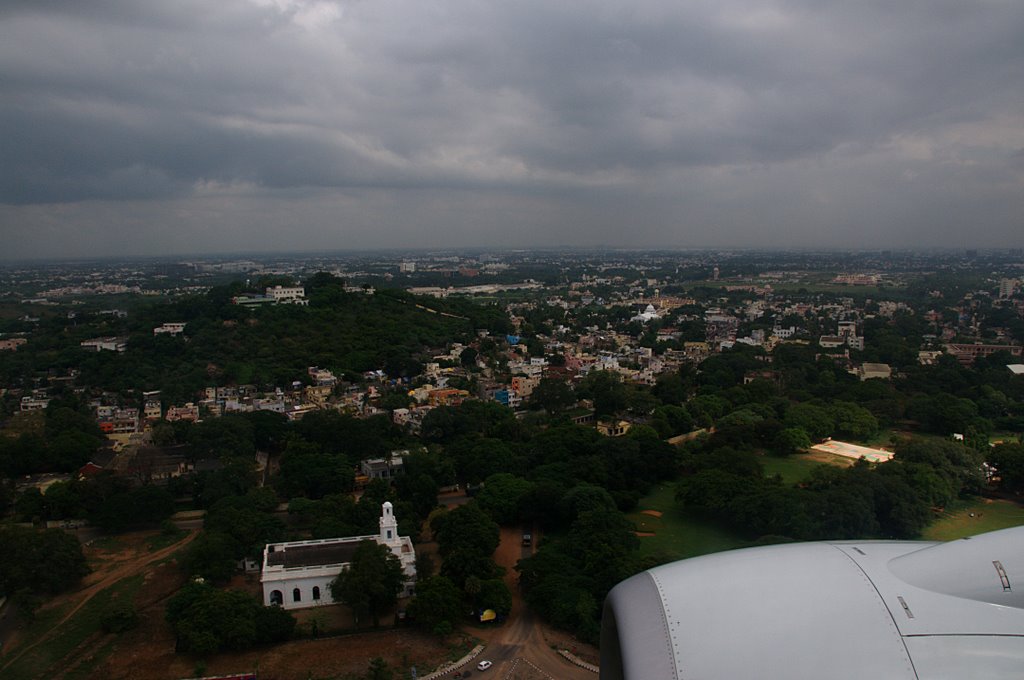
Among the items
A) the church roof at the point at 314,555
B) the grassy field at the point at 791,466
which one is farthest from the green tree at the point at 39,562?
the grassy field at the point at 791,466

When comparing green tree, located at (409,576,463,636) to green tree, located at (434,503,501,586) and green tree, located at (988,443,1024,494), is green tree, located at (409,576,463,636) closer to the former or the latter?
green tree, located at (434,503,501,586)

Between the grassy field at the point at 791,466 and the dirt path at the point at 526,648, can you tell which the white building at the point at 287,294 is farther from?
the dirt path at the point at 526,648

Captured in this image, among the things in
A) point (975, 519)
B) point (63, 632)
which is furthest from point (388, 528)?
point (975, 519)

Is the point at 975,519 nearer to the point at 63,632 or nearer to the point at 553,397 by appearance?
the point at 553,397

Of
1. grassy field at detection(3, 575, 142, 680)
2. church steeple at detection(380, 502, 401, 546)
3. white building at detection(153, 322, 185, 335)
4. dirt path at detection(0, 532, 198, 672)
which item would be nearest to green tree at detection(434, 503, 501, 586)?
church steeple at detection(380, 502, 401, 546)

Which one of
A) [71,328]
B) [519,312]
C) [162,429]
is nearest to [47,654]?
[162,429]

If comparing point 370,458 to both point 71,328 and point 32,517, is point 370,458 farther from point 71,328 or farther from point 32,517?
point 71,328
